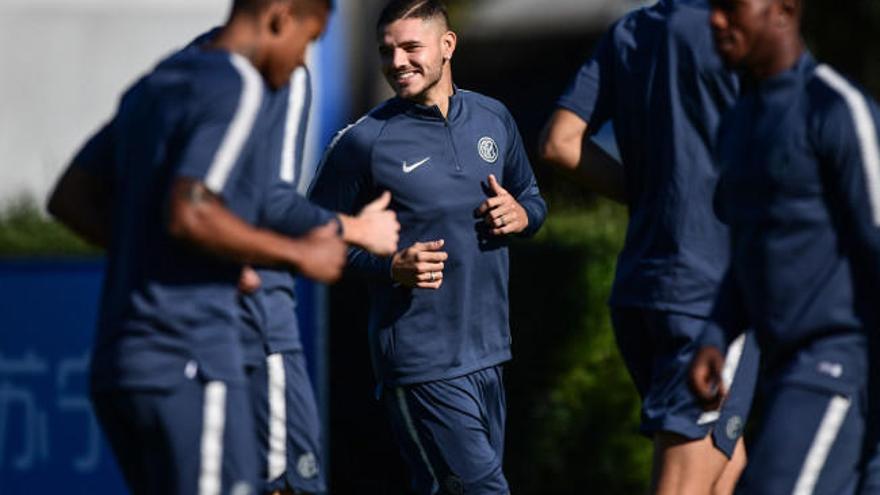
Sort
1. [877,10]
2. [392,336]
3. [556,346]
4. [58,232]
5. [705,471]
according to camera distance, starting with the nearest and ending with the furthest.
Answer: [705,471], [392,336], [556,346], [58,232], [877,10]

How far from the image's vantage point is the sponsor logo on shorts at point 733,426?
272 inches

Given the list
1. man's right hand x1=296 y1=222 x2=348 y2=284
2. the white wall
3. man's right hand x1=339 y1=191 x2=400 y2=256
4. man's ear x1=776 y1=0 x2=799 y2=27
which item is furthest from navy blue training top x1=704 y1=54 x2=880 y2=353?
the white wall

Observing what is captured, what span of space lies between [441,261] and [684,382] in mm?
1027

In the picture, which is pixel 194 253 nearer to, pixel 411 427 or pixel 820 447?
pixel 820 447

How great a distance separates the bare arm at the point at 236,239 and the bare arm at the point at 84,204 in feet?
2.01

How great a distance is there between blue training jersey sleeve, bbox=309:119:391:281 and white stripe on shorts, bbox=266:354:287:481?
0.51 m

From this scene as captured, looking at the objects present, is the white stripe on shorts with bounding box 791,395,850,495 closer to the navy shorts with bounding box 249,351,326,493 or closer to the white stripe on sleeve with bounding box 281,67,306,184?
the white stripe on sleeve with bounding box 281,67,306,184

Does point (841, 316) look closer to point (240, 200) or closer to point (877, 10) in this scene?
point (240, 200)

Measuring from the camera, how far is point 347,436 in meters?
10.5

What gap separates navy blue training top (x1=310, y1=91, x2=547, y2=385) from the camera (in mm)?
7395

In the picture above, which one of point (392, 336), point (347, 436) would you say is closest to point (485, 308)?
point (392, 336)

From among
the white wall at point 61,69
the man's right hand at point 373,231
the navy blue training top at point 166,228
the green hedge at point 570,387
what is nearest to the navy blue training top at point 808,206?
the man's right hand at point 373,231

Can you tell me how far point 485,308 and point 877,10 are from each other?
31.3 ft

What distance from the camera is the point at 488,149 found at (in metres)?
7.57
